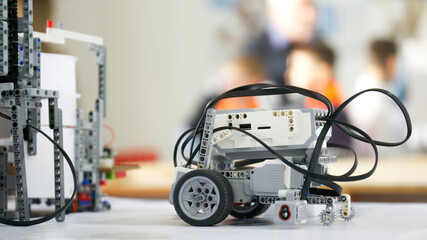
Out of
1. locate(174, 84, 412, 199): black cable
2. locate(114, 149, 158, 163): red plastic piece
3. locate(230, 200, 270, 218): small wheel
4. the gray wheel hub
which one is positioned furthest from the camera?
locate(114, 149, 158, 163): red plastic piece

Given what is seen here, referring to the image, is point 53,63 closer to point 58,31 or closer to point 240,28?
point 58,31

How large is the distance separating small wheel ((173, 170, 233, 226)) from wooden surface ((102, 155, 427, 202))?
3089 mm

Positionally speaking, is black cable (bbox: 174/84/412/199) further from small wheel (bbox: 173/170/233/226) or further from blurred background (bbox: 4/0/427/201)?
blurred background (bbox: 4/0/427/201)

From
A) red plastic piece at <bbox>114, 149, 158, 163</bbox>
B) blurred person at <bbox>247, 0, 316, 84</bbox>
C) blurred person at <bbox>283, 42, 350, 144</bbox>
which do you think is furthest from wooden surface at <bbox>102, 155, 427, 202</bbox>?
blurred person at <bbox>247, 0, 316, 84</bbox>

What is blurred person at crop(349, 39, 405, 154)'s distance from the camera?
7.05m

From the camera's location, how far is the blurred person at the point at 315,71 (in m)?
7.20

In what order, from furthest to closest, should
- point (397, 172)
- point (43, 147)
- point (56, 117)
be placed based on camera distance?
point (397, 172) < point (43, 147) < point (56, 117)

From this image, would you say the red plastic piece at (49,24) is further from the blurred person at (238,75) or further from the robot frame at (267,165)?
the blurred person at (238,75)

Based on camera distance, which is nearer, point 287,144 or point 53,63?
point 287,144

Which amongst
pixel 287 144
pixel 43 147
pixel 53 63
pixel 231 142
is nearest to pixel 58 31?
Result: pixel 53 63

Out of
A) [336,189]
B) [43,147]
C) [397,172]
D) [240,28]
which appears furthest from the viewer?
[240,28]

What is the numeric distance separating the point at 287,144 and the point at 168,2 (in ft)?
14.6

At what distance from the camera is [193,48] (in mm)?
7754

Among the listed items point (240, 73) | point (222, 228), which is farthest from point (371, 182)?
point (222, 228)
